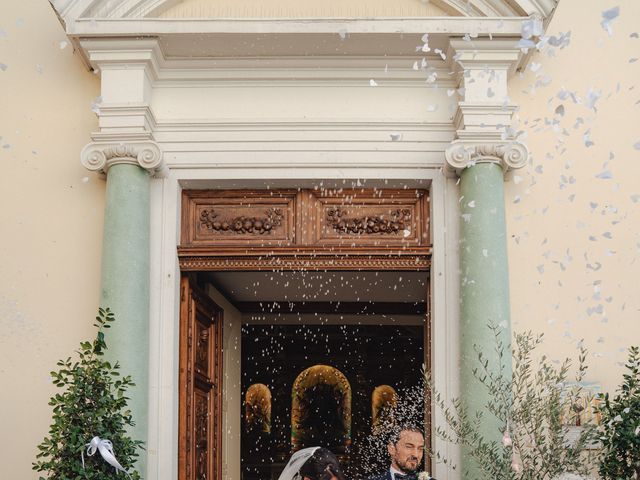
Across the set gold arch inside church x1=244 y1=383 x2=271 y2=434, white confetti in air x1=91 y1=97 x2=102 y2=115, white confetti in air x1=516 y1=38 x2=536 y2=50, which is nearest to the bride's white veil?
white confetti in air x1=91 y1=97 x2=102 y2=115

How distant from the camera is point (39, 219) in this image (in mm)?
8117

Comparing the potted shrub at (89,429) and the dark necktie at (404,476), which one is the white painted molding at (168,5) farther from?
the dark necktie at (404,476)

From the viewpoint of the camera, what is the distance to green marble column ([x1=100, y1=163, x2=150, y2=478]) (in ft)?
24.9

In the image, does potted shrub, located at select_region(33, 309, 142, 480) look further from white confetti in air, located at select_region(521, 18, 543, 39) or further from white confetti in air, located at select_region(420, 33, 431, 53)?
white confetti in air, located at select_region(521, 18, 543, 39)

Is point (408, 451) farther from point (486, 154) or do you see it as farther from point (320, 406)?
point (320, 406)

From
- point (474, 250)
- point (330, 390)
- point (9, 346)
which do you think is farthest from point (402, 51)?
point (330, 390)

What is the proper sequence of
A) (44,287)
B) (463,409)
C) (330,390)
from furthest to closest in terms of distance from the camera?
1. (330,390)
2. (44,287)
3. (463,409)

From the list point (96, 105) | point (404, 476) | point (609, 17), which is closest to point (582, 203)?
point (609, 17)

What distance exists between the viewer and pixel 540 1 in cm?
778

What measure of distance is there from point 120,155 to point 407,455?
281 cm

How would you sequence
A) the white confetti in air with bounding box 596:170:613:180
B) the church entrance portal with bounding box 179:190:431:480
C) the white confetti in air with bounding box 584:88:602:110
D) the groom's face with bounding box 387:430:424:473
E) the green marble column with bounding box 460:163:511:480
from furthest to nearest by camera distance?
1. the church entrance portal with bounding box 179:190:431:480
2. the white confetti in air with bounding box 584:88:602:110
3. the white confetti in air with bounding box 596:170:613:180
4. the green marble column with bounding box 460:163:511:480
5. the groom's face with bounding box 387:430:424:473

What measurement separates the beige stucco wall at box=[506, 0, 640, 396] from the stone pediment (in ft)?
2.09

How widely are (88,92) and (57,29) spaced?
0.55 meters

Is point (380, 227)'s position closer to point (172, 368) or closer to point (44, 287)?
point (172, 368)
